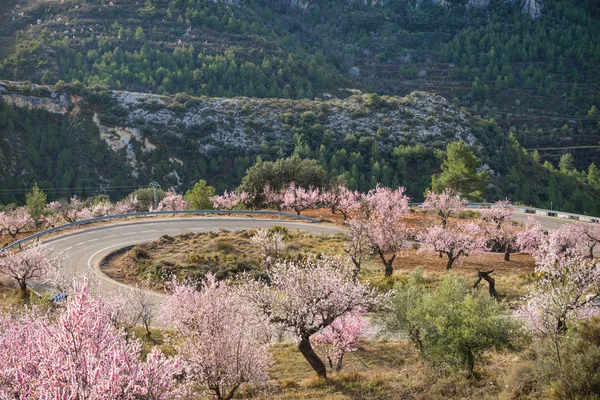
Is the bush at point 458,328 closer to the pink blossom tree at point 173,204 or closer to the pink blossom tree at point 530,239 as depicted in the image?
the pink blossom tree at point 530,239

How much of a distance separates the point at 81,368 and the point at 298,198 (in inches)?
1977

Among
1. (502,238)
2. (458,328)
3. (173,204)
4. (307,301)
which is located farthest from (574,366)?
(173,204)

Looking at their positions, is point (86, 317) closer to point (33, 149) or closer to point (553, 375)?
point (553, 375)

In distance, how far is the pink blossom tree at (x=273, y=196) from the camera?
6301 centimetres

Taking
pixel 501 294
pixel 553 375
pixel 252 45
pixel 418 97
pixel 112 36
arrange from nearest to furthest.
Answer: pixel 553 375, pixel 501 294, pixel 418 97, pixel 112 36, pixel 252 45

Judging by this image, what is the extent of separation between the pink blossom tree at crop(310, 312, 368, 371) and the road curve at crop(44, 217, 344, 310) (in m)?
19.2

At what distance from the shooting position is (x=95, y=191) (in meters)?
95.0

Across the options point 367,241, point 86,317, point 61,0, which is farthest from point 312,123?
point 61,0

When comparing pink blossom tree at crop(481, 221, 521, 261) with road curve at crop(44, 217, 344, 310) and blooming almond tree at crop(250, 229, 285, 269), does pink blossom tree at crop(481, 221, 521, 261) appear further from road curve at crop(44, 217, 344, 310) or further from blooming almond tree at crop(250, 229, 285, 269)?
blooming almond tree at crop(250, 229, 285, 269)

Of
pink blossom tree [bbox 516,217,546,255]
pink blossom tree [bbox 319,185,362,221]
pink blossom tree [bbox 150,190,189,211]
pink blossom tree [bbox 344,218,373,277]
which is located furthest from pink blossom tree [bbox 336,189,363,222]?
pink blossom tree [bbox 150,190,189,211]

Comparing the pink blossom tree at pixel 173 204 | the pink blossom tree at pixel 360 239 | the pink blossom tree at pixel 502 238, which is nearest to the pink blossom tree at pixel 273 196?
the pink blossom tree at pixel 173 204

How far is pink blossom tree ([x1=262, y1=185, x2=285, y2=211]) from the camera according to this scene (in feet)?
207

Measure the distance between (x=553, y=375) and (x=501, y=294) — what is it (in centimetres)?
1730

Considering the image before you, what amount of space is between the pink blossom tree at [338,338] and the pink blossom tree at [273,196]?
39.0 meters
